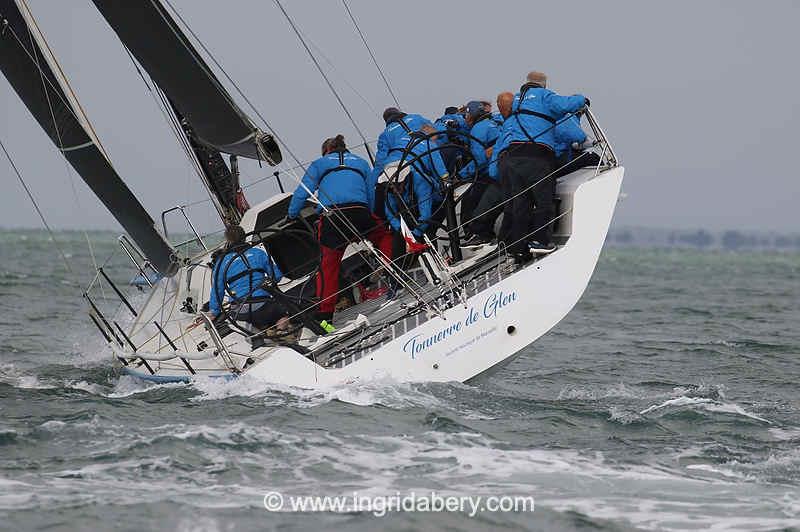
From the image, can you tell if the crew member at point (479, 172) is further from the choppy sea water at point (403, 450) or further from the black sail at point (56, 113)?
the black sail at point (56, 113)

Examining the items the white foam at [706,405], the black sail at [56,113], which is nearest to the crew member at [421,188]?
the white foam at [706,405]

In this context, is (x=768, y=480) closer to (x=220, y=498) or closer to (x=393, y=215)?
(x=220, y=498)

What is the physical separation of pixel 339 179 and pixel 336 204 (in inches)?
6.9

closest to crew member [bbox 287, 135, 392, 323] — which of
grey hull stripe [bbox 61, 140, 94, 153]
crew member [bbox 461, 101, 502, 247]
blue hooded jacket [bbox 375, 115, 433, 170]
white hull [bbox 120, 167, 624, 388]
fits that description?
blue hooded jacket [bbox 375, 115, 433, 170]

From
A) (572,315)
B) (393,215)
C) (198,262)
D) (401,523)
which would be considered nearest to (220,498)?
(401,523)

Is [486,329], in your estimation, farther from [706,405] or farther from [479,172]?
[479,172]

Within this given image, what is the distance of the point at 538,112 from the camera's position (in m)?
8.45

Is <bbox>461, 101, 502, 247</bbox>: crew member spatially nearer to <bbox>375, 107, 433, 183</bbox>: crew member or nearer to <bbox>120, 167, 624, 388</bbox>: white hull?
<bbox>375, 107, 433, 183</bbox>: crew member

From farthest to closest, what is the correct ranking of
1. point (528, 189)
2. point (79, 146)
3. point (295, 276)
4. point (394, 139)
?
1. point (79, 146)
2. point (295, 276)
3. point (394, 139)
4. point (528, 189)

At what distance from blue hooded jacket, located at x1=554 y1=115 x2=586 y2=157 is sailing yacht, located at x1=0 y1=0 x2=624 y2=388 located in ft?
0.47

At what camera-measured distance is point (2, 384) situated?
895cm

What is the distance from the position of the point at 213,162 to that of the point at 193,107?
246 centimetres

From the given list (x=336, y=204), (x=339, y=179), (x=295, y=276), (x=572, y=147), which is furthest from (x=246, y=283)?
(x=572, y=147)

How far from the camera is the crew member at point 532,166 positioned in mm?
8406
